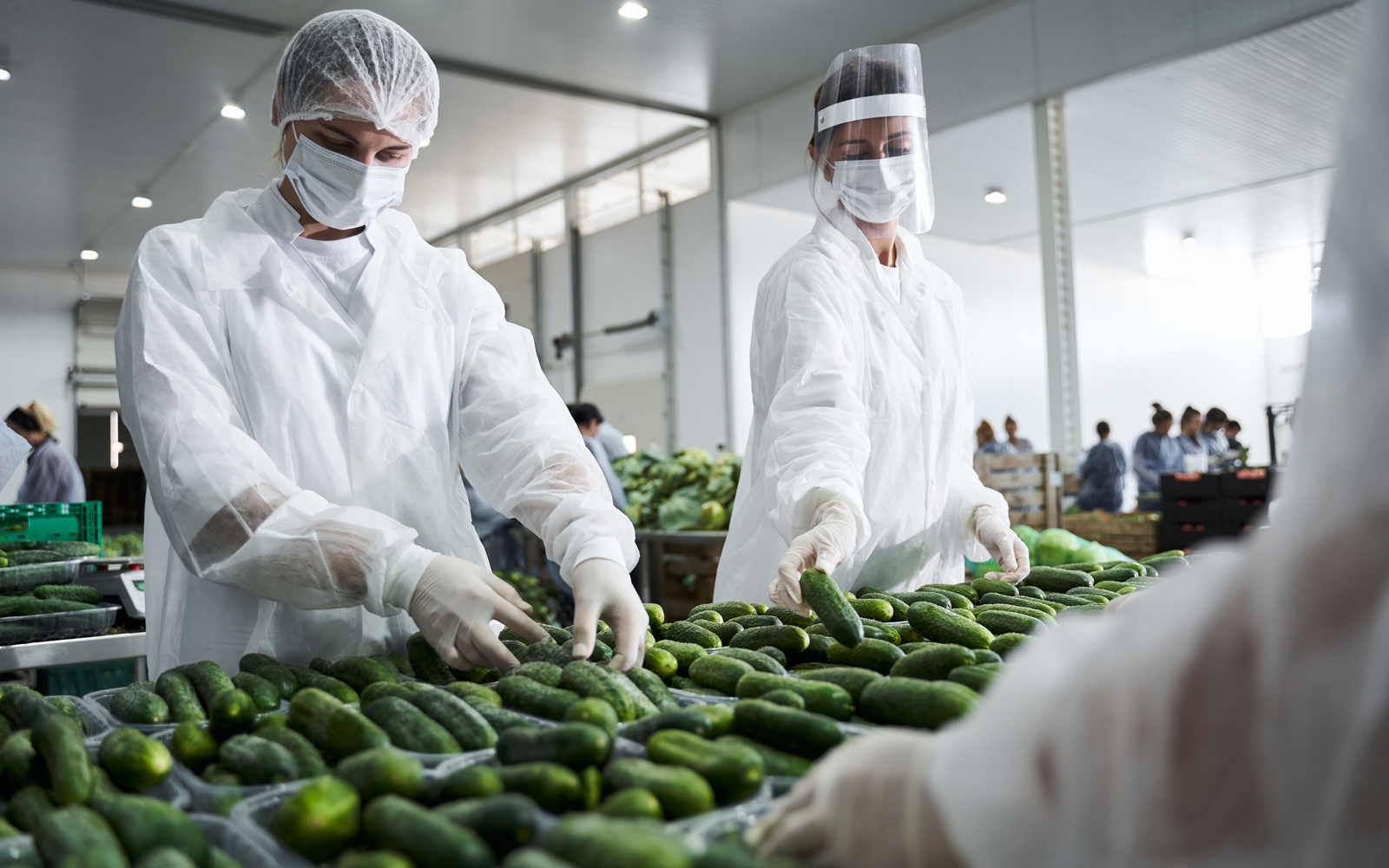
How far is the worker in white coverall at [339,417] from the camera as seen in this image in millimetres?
1838

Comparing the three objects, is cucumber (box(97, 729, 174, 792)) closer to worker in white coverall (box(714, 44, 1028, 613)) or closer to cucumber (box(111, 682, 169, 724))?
cucumber (box(111, 682, 169, 724))

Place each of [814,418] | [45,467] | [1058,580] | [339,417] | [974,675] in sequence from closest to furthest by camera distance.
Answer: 1. [974,675]
2. [339,417]
3. [1058,580]
4. [814,418]
5. [45,467]

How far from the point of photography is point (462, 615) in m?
1.74

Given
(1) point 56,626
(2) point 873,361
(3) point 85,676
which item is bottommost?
(3) point 85,676

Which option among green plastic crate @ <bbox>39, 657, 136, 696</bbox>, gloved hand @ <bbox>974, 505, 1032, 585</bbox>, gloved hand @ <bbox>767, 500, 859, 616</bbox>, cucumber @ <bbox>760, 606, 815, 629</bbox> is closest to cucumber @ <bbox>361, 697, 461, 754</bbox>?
cucumber @ <bbox>760, 606, 815, 629</bbox>

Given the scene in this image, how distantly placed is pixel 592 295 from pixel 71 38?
7.77m

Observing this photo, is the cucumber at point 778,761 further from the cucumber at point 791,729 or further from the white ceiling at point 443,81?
the white ceiling at point 443,81

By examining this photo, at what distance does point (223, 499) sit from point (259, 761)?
32.6 inches

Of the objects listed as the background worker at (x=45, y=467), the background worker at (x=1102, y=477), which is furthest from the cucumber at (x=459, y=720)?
the background worker at (x=1102, y=477)

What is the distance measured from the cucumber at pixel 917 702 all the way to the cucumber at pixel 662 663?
0.46 meters

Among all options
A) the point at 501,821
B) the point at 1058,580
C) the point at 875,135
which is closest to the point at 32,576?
the point at 501,821

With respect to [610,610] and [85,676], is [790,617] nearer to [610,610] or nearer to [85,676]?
[610,610]

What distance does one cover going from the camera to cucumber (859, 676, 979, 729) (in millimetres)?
1260

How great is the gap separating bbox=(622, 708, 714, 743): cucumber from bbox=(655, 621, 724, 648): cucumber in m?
0.54
